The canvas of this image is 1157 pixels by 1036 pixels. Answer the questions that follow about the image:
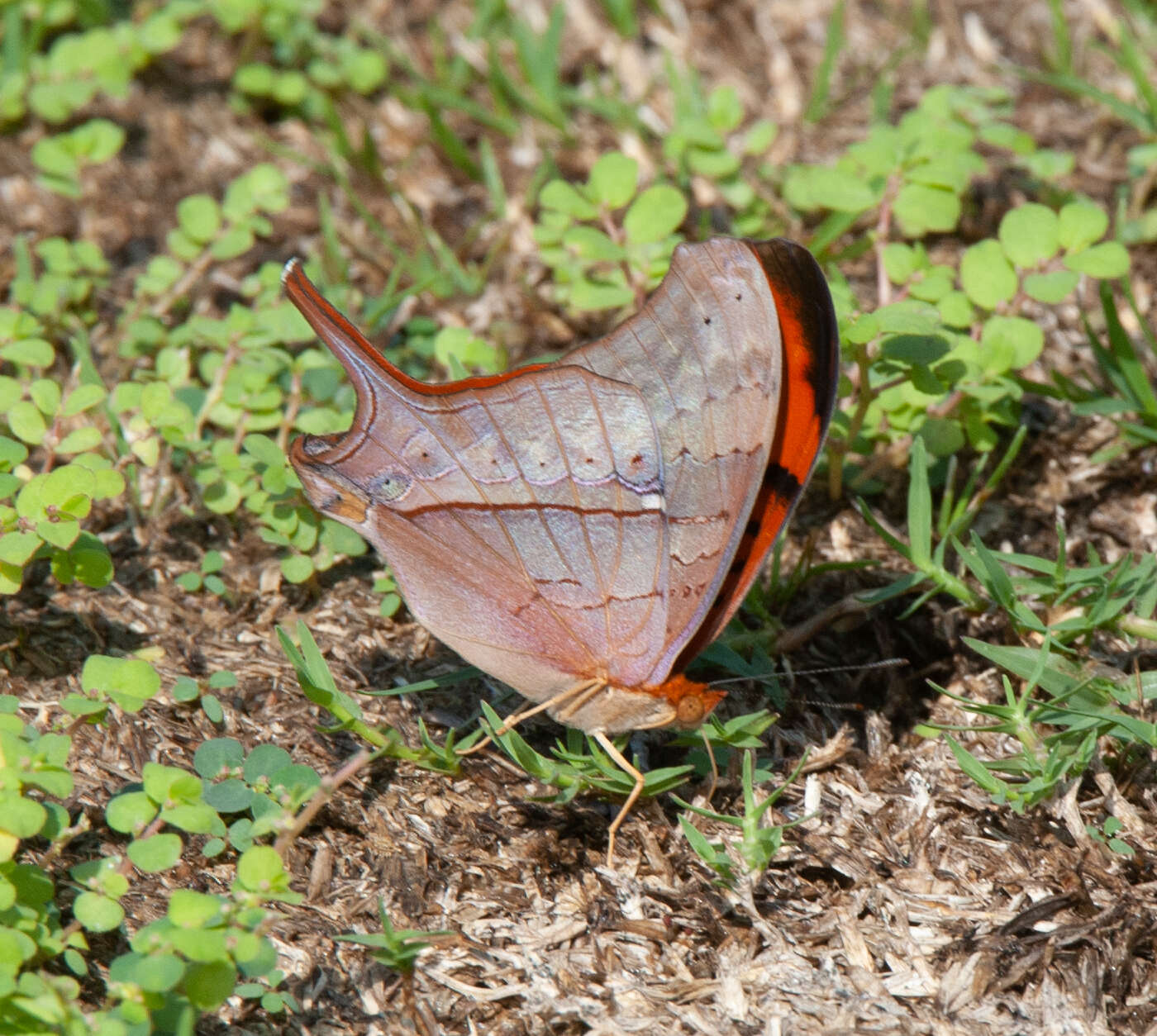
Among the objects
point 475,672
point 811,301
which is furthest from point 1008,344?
point 475,672

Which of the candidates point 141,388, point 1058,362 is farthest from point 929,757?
point 141,388

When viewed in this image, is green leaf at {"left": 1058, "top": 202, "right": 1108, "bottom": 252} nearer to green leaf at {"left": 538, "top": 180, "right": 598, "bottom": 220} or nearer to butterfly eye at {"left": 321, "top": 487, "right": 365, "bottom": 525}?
green leaf at {"left": 538, "top": 180, "right": 598, "bottom": 220}

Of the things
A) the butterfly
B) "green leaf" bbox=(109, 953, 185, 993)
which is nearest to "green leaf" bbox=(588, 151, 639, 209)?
the butterfly

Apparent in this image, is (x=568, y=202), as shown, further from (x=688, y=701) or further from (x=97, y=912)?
(x=97, y=912)

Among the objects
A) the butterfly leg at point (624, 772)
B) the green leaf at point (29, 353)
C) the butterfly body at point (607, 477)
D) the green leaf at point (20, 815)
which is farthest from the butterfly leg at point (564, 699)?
the green leaf at point (29, 353)

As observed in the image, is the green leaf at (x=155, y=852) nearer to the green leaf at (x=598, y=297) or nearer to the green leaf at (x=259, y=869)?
the green leaf at (x=259, y=869)
